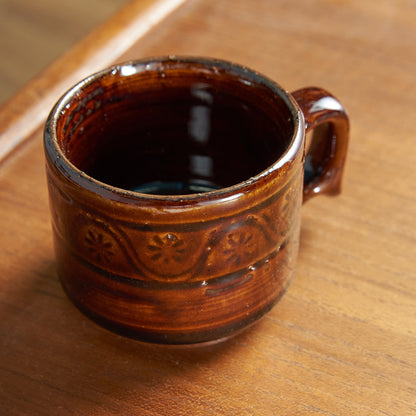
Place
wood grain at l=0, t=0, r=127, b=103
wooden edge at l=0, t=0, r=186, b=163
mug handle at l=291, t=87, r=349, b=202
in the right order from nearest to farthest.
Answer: mug handle at l=291, t=87, r=349, b=202
wooden edge at l=0, t=0, r=186, b=163
wood grain at l=0, t=0, r=127, b=103

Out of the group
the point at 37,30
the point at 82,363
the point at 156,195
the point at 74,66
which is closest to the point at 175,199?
the point at 156,195

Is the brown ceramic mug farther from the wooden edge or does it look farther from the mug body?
the wooden edge

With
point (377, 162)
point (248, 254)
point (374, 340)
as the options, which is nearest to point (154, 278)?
point (248, 254)

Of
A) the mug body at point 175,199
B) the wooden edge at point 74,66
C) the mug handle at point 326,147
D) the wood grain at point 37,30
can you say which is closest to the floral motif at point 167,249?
the mug body at point 175,199

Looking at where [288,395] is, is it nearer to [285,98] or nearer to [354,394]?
[354,394]

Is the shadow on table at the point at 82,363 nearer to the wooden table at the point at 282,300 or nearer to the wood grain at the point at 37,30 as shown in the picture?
the wooden table at the point at 282,300

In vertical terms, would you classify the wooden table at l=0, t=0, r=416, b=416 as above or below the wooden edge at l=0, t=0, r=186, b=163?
below

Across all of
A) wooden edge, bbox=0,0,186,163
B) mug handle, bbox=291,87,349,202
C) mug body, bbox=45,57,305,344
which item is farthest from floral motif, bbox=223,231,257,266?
wooden edge, bbox=0,0,186,163
